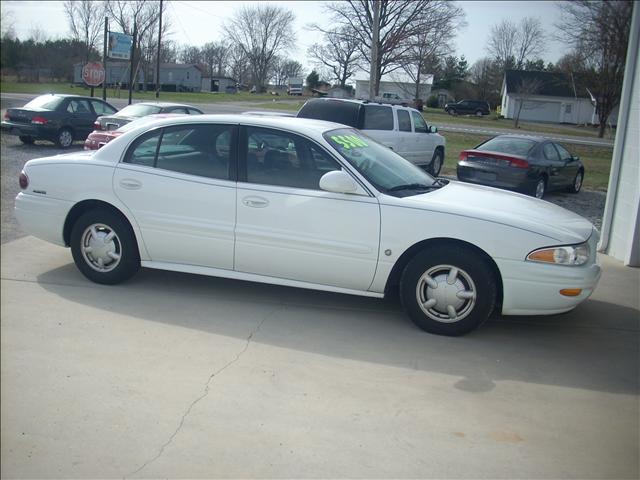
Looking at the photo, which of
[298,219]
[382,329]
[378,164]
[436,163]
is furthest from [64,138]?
[382,329]

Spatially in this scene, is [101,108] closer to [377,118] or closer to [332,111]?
[332,111]

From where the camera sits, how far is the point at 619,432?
3.71m

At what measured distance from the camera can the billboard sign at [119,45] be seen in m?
27.9

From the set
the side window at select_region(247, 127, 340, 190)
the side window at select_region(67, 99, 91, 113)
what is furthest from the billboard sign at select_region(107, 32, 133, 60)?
the side window at select_region(247, 127, 340, 190)

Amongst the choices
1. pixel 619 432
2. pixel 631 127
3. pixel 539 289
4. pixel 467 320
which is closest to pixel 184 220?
pixel 467 320

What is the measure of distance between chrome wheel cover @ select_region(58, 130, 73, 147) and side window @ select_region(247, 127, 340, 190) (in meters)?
13.7

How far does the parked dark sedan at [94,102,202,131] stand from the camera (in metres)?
15.6

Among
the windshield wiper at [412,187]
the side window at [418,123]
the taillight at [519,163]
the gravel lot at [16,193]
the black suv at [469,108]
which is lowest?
the gravel lot at [16,193]

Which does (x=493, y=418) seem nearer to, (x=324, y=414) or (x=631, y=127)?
(x=324, y=414)

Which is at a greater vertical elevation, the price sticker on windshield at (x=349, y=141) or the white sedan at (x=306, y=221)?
the price sticker on windshield at (x=349, y=141)

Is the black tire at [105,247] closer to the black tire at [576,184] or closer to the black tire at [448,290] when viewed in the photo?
the black tire at [448,290]

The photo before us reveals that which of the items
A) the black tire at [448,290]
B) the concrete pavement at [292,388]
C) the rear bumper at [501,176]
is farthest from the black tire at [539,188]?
the black tire at [448,290]

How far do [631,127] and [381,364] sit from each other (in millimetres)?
5530

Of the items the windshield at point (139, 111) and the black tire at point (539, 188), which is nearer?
the black tire at point (539, 188)
